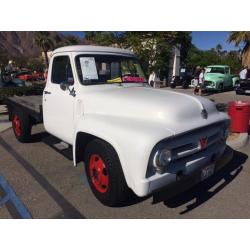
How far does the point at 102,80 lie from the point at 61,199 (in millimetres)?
1950

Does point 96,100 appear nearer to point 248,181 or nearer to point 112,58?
Answer: point 112,58

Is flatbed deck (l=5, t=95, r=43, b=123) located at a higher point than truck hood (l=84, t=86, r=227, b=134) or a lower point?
lower

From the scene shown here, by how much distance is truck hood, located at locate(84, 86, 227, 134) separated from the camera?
10.9 feet

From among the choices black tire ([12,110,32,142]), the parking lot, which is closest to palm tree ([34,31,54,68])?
black tire ([12,110,32,142])

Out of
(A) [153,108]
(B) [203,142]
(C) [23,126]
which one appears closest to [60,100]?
(A) [153,108]

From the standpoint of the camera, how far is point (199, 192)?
13.4ft

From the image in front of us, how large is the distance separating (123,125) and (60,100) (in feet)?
5.74

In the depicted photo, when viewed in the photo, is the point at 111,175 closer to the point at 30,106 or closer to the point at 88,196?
the point at 88,196

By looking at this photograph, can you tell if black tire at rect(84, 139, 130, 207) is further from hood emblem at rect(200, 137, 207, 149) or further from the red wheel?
the red wheel

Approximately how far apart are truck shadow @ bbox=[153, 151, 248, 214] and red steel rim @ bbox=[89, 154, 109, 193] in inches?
27.3

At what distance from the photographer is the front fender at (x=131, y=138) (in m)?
2.88

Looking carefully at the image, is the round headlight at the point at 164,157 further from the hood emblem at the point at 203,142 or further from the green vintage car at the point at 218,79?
the green vintage car at the point at 218,79

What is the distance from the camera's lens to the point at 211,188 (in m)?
4.23

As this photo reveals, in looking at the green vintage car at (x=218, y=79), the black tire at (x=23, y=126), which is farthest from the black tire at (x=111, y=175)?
the green vintage car at (x=218, y=79)
